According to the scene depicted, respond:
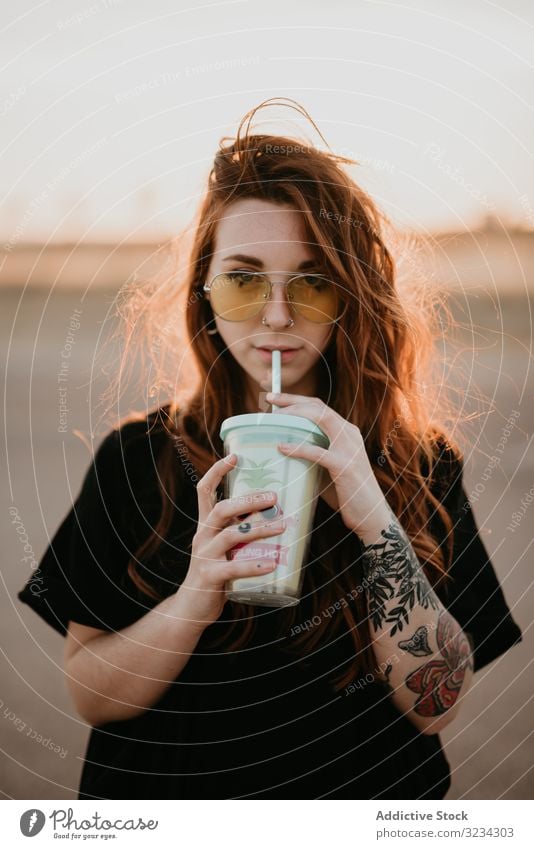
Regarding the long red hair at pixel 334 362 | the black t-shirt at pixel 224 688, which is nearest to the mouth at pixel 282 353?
the long red hair at pixel 334 362

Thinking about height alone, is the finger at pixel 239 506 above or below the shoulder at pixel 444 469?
below

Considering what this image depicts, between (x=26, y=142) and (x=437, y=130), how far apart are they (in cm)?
66

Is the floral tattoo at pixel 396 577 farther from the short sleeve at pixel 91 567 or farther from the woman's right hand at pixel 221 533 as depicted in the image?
the short sleeve at pixel 91 567

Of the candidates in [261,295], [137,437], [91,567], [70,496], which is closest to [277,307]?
[261,295]

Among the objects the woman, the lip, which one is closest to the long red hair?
the woman

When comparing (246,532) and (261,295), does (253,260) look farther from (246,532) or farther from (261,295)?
(246,532)

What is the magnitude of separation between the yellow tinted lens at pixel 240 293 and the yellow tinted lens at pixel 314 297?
0.04 metres

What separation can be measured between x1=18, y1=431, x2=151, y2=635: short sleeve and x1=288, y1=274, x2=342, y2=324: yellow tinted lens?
351 millimetres

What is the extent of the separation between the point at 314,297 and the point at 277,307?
0.06 m

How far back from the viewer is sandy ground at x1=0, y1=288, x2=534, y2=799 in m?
1.45

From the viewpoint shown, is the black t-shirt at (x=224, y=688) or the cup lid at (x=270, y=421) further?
the black t-shirt at (x=224, y=688)

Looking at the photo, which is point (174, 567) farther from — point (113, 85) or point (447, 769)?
point (113, 85)

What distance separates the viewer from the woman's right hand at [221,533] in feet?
3.21

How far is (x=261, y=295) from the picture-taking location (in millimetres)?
1157
